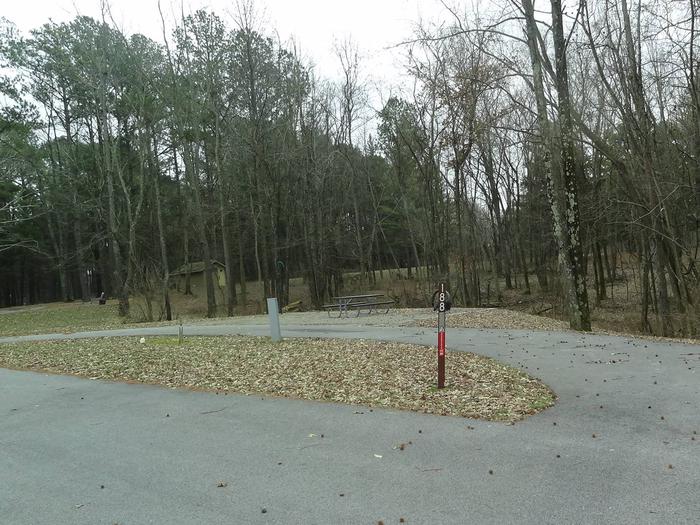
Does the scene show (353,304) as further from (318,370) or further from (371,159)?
(371,159)

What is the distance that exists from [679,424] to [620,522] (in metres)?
2.35

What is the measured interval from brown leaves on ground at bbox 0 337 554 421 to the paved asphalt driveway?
434 mm

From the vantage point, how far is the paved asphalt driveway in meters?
3.70

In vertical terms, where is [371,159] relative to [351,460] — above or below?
above

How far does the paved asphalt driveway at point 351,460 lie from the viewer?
3695 millimetres

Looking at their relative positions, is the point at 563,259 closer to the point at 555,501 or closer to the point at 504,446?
the point at 504,446

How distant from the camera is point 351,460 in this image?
468cm

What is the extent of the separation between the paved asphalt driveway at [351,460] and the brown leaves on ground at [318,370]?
434mm

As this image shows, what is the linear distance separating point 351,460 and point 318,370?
4107mm

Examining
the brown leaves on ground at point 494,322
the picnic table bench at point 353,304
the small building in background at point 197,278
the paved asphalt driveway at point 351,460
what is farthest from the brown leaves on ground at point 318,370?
the small building in background at point 197,278

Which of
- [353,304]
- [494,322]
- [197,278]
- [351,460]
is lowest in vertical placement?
[351,460]

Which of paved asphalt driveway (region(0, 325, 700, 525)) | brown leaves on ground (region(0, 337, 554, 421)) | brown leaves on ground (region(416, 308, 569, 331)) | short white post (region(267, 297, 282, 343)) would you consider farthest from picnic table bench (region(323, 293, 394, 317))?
paved asphalt driveway (region(0, 325, 700, 525))

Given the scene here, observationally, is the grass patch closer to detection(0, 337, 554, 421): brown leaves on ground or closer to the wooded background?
the wooded background

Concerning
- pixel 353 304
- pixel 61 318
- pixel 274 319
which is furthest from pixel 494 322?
pixel 61 318
